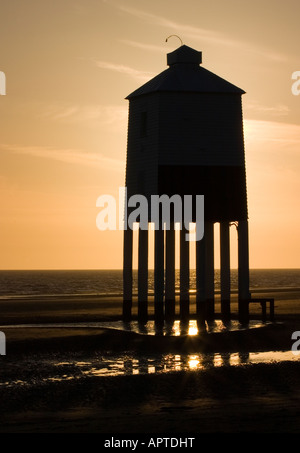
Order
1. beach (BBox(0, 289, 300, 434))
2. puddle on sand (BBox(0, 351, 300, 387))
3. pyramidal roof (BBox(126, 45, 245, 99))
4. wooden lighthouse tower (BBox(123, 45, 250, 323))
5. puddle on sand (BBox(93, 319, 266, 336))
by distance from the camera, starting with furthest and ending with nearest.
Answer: pyramidal roof (BBox(126, 45, 245, 99)) < wooden lighthouse tower (BBox(123, 45, 250, 323)) < puddle on sand (BBox(93, 319, 266, 336)) < puddle on sand (BBox(0, 351, 300, 387)) < beach (BBox(0, 289, 300, 434))

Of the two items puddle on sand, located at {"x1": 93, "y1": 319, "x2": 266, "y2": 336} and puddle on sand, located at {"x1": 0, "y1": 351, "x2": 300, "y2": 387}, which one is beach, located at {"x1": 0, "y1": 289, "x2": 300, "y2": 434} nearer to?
puddle on sand, located at {"x1": 0, "y1": 351, "x2": 300, "y2": 387}

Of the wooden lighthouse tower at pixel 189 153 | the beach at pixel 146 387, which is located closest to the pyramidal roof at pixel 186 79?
the wooden lighthouse tower at pixel 189 153

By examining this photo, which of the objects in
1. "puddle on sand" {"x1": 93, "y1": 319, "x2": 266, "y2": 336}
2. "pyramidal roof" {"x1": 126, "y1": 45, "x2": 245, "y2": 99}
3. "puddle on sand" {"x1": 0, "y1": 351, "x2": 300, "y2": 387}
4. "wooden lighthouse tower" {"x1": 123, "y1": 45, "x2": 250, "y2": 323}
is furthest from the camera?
"pyramidal roof" {"x1": 126, "y1": 45, "x2": 245, "y2": 99}

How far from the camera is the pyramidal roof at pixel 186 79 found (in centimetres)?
3525

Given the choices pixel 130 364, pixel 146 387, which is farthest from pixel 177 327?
pixel 146 387

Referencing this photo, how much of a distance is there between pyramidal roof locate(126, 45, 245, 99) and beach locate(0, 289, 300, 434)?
10.6 meters

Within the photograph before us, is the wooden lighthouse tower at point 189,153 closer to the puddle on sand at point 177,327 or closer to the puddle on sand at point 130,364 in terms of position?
the puddle on sand at point 177,327

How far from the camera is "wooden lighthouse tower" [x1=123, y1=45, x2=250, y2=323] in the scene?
34.8 m

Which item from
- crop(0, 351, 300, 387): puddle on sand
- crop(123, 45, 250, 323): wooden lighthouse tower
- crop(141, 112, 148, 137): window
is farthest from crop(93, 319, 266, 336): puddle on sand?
crop(141, 112, 148, 137): window

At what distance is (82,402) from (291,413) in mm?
4397

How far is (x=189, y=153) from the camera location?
34812 mm

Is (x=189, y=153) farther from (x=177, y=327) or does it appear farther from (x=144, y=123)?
(x=177, y=327)

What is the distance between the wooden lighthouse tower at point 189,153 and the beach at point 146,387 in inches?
187
